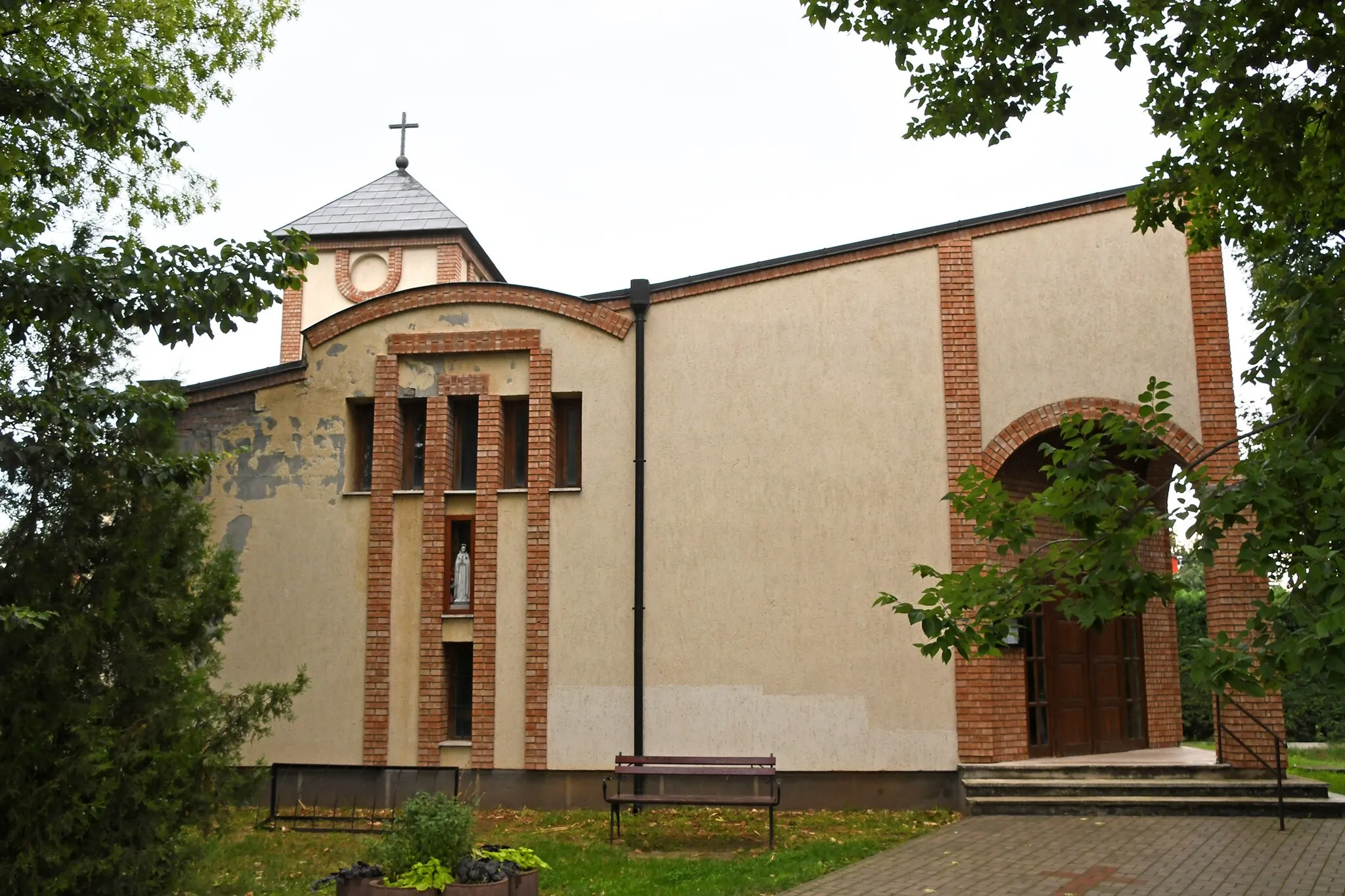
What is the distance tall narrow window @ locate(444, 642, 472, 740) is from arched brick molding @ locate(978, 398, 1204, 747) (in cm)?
650

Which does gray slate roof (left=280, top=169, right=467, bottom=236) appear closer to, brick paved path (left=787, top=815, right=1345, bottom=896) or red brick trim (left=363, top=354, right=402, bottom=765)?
red brick trim (left=363, top=354, right=402, bottom=765)

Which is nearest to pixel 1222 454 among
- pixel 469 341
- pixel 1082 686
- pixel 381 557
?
pixel 1082 686

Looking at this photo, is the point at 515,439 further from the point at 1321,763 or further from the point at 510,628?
the point at 1321,763

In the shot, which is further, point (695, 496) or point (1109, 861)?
point (695, 496)

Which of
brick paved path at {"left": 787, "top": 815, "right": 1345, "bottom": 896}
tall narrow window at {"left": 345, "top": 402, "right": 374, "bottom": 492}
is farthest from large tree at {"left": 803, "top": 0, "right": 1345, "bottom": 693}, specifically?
tall narrow window at {"left": 345, "top": 402, "right": 374, "bottom": 492}

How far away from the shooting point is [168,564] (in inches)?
319

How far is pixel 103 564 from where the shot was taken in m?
7.73

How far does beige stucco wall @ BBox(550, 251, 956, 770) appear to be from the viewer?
13.4 metres

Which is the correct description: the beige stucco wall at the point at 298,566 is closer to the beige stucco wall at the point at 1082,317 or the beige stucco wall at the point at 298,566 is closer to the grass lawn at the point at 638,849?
the grass lawn at the point at 638,849

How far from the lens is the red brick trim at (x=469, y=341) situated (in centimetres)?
1476

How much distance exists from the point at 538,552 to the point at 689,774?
3.56m

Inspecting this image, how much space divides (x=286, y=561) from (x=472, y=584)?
91.7 inches

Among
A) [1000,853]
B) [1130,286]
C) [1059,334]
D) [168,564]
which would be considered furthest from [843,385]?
[168,564]

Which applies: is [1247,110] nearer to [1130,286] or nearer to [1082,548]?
[1082,548]
